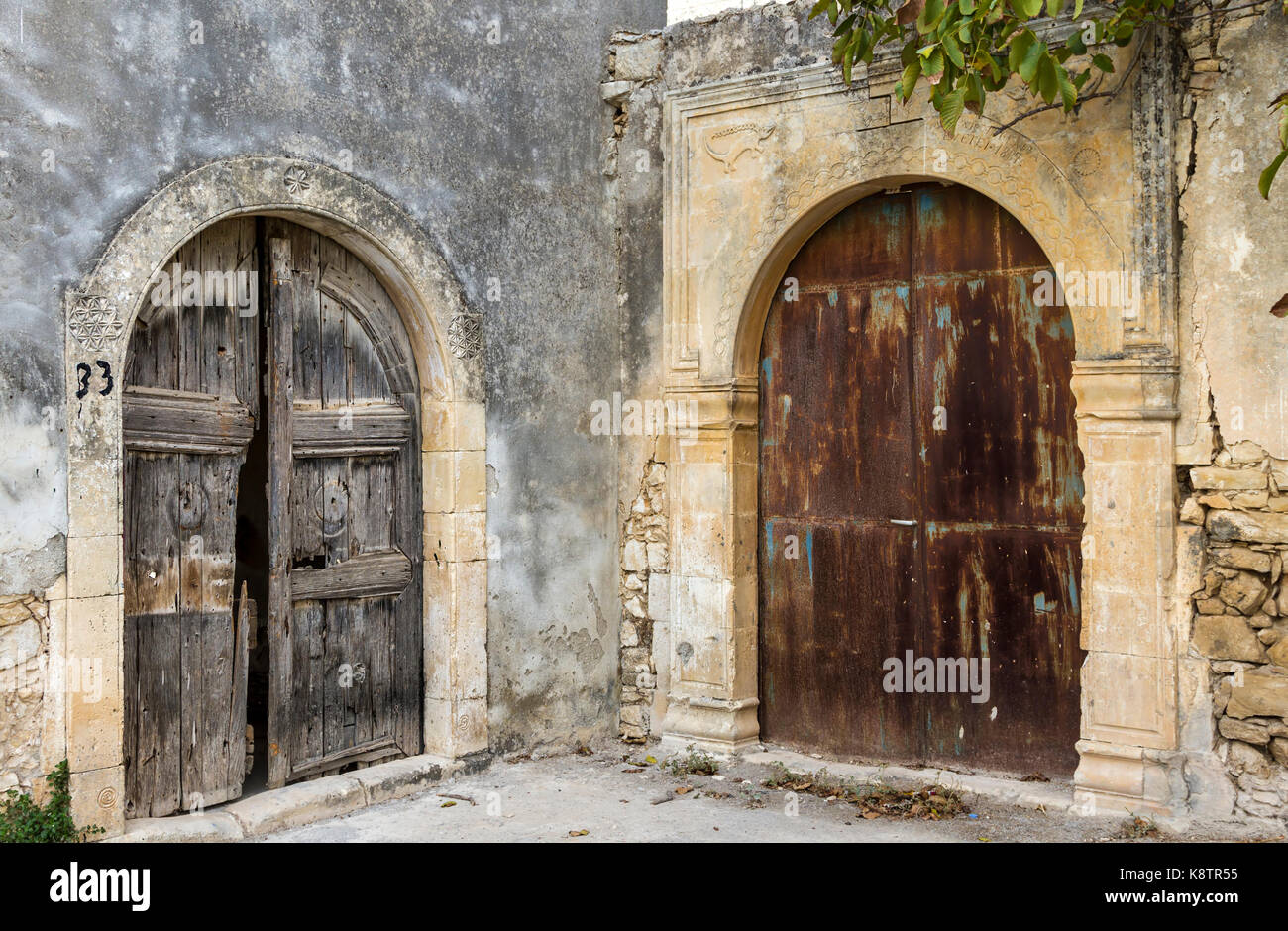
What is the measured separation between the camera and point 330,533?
200 inches

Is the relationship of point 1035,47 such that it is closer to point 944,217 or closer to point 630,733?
point 944,217

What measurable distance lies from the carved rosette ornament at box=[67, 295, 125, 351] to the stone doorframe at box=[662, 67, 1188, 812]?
101 inches

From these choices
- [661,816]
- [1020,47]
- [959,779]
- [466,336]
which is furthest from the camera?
[466,336]

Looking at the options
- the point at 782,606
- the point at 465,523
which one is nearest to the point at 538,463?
the point at 465,523

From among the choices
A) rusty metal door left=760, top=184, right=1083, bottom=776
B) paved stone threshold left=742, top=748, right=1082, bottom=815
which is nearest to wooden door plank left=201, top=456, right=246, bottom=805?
paved stone threshold left=742, top=748, right=1082, bottom=815

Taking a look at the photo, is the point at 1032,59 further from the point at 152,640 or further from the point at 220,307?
the point at 152,640

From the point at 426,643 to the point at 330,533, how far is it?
27.3 inches

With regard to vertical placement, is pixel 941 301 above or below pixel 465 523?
above

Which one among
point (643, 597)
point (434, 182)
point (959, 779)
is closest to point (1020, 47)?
point (434, 182)

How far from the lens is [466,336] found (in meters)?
5.33

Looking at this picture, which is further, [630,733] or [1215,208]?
[630,733]

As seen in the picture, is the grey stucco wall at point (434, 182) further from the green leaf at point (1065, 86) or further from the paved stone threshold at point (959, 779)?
the green leaf at point (1065, 86)

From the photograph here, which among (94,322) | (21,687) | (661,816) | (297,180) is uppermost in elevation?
(297,180)

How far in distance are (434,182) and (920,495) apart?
251 cm
